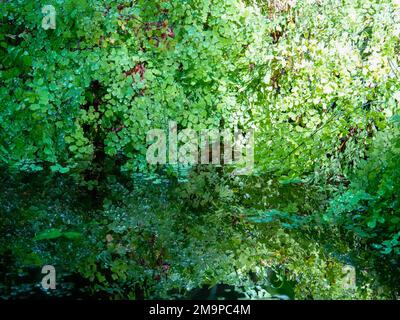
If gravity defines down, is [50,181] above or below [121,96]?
below

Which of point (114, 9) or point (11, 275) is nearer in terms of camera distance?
point (11, 275)

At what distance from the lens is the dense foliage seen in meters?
4.80

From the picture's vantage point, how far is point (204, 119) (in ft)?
21.5

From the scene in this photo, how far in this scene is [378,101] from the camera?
561cm

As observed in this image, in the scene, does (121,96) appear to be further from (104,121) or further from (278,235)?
(278,235)

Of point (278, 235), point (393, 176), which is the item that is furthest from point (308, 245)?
point (393, 176)

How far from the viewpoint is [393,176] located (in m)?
4.61

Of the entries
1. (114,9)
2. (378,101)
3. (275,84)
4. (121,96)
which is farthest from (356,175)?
(114,9)

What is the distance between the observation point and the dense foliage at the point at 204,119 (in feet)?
15.8

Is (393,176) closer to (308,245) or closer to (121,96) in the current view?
(308,245)

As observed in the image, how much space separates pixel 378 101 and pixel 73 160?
297 cm
